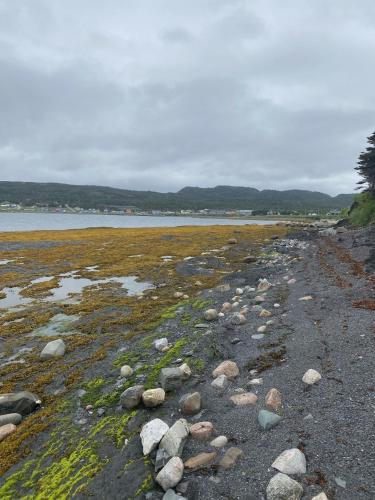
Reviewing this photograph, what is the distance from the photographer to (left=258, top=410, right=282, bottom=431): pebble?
5320mm

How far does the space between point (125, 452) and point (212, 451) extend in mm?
1541

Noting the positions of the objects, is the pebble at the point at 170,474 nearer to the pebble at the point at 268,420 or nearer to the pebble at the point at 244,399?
the pebble at the point at 268,420

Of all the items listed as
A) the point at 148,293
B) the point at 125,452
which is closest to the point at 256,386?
the point at 125,452

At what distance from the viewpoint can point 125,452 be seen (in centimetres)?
551

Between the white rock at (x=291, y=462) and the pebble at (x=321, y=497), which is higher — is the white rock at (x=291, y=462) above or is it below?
below

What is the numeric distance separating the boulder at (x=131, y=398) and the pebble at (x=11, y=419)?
7.28 feet

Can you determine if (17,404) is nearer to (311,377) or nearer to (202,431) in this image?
(202,431)

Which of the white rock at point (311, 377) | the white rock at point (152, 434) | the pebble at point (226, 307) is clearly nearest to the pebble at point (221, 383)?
the white rock at point (311, 377)

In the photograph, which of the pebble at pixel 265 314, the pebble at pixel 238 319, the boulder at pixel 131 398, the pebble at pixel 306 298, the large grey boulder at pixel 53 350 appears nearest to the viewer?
the boulder at pixel 131 398

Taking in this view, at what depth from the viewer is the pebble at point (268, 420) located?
532 cm

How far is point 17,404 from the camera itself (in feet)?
24.0

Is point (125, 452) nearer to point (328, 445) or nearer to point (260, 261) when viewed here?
point (328, 445)

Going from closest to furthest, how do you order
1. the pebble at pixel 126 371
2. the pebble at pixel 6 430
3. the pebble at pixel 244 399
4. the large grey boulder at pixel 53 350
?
the pebble at pixel 244 399, the pebble at pixel 6 430, the pebble at pixel 126 371, the large grey boulder at pixel 53 350

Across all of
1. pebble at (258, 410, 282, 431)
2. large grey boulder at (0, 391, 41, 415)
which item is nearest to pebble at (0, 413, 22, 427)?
large grey boulder at (0, 391, 41, 415)
